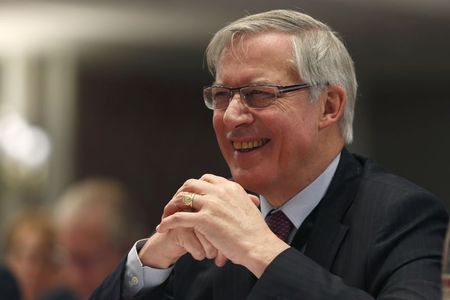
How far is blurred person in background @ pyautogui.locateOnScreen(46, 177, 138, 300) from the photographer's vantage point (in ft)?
18.7

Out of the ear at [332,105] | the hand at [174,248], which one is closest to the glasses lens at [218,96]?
the ear at [332,105]

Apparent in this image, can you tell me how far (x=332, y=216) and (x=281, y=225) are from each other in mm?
158

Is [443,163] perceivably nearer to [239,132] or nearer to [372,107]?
[372,107]

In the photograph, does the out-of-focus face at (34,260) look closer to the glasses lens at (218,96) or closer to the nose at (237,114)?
the glasses lens at (218,96)

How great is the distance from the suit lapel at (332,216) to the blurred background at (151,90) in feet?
19.9

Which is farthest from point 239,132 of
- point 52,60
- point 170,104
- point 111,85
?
point 170,104

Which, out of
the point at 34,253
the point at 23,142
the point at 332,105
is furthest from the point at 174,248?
the point at 23,142

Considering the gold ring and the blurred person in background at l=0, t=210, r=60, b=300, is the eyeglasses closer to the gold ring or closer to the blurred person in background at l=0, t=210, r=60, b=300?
the gold ring

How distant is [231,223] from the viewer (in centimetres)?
244

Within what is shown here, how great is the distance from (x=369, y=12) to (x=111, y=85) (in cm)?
352

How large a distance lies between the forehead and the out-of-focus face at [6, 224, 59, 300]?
129 inches

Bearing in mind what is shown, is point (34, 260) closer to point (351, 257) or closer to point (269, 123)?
point (269, 123)

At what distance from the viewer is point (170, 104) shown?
13.0 m

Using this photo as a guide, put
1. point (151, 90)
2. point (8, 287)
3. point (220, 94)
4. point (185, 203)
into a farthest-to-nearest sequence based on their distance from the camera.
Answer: point (151, 90) → point (8, 287) → point (220, 94) → point (185, 203)
